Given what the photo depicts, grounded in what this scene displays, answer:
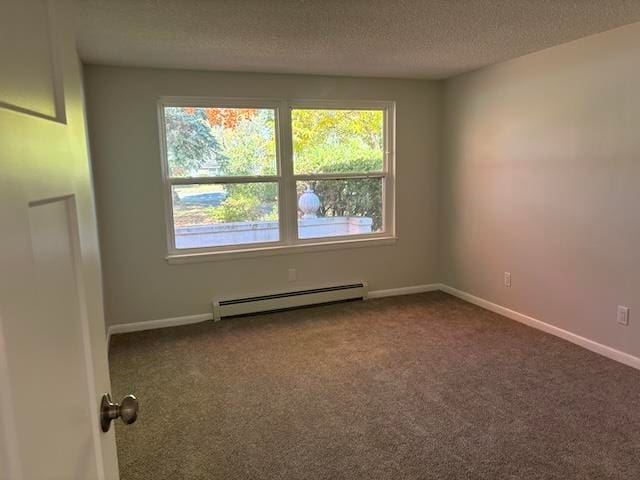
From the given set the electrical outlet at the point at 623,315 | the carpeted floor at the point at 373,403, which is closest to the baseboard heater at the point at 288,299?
the carpeted floor at the point at 373,403

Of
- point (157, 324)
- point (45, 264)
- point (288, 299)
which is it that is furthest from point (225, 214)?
point (45, 264)

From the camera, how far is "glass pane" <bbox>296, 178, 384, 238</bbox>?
14.9 feet

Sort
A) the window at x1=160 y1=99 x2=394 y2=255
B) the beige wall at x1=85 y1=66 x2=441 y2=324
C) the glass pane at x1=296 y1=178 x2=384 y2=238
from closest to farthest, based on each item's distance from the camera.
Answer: the beige wall at x1=85 y1=66 x2=441 y2=324
the window at x1=160 y1=99 x2=394 y2=255
the glass pane at x1=296 y1=178 x2=384 y2=238

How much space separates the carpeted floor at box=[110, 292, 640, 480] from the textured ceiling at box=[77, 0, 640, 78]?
224cm

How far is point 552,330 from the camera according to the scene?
3.68 metres

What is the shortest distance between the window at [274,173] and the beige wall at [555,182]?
88 centimetres

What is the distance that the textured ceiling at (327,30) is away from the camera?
2453 mm

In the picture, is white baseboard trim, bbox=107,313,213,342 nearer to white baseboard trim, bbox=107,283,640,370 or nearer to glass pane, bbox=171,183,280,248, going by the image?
white baseboard trim, bbox=107,283,640,370

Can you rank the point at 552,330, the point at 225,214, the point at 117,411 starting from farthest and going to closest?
the point at 225,214 → the point at 552,330 → the point at 117,411

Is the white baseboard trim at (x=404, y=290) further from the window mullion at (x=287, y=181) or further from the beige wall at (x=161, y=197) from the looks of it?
the window mullion at (x=287, y=181)

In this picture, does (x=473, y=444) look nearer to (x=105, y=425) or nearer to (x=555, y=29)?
(x=105, y=425)

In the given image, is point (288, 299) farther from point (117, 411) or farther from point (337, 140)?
point (117, 411)

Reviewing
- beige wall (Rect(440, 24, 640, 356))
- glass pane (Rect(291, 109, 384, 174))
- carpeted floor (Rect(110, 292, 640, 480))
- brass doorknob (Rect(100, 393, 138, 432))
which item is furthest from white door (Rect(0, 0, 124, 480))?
glass pane (Rect(291, 109, 384, 174))

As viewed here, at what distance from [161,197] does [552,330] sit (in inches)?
137
